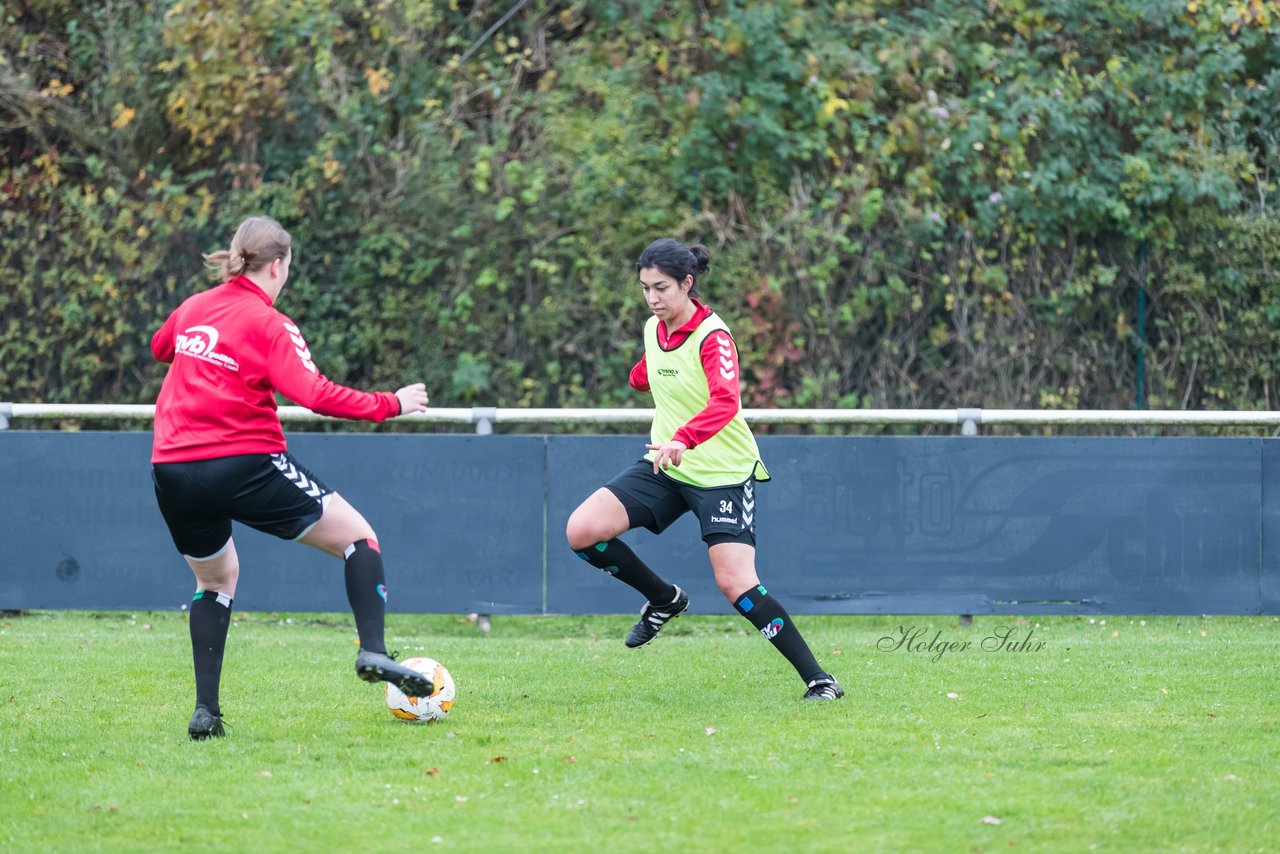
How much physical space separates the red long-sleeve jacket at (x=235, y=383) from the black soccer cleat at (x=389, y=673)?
84cm

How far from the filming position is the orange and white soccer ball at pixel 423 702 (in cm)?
590

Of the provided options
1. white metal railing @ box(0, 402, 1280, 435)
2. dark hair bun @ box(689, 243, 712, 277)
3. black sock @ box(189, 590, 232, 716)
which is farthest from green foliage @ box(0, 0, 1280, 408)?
black sock @ box(189, 590, 232, 716)

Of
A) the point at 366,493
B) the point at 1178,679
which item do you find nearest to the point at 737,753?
the point at 1178,679

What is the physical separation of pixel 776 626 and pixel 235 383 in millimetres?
2449

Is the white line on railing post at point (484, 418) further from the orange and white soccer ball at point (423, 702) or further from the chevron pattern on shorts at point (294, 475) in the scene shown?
the chevron pattern on shorts at point (294, 475)

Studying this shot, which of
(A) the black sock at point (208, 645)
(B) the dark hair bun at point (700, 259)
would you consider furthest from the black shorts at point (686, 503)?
(A) the black sock at point (208, 645)

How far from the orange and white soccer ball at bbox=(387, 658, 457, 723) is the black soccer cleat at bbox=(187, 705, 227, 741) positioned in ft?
2.18

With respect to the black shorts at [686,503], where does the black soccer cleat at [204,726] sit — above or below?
below

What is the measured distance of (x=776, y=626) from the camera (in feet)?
20.8

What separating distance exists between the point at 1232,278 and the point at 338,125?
744 cm

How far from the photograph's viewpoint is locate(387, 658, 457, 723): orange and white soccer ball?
5898 mm

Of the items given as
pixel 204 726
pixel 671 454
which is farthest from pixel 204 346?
pixel 671 454

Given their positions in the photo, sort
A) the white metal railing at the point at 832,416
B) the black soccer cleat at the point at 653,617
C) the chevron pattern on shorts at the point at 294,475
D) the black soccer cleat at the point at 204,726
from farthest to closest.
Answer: the white metal railing at the point at 832,416
the black soccer cleat at the point at 653,617
the black soccer cleat at the point at 204,726
the chevron pattern on shorts at the point at 294,475

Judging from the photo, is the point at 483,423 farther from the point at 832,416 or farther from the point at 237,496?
the point at 237,496
